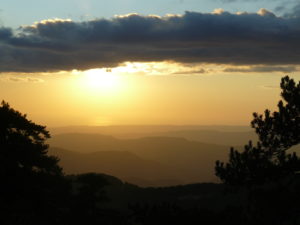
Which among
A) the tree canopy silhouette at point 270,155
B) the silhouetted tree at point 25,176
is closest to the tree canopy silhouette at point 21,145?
the silhouetted tree at point 25,176

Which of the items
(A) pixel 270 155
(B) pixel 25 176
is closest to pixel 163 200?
(A) pixel 270 155

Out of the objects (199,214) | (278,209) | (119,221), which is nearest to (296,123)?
(278,209)

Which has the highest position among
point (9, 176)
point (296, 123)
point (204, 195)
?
point (296, 123)

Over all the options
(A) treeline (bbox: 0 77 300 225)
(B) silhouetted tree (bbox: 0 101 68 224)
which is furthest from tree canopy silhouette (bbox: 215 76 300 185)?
(B) silhouetted tree (bbox: 0 101 68 224)

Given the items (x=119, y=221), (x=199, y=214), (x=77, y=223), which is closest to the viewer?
→ (x=199, y=214)

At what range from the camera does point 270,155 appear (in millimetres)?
21438

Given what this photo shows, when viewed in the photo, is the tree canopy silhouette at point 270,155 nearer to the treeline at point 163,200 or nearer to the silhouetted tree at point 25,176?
the treeline at point 163,200

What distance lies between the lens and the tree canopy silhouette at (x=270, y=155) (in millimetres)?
20797

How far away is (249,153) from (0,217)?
14814 mm

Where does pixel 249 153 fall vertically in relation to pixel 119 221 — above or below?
above

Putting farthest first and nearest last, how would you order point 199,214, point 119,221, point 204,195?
point 204,195 → point 119,221 → point 199,214

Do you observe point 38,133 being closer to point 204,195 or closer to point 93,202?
point 93,202

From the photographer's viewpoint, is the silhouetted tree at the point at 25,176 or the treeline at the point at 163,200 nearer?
the treeline at the point at 163,200

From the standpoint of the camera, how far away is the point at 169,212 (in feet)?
64.6
